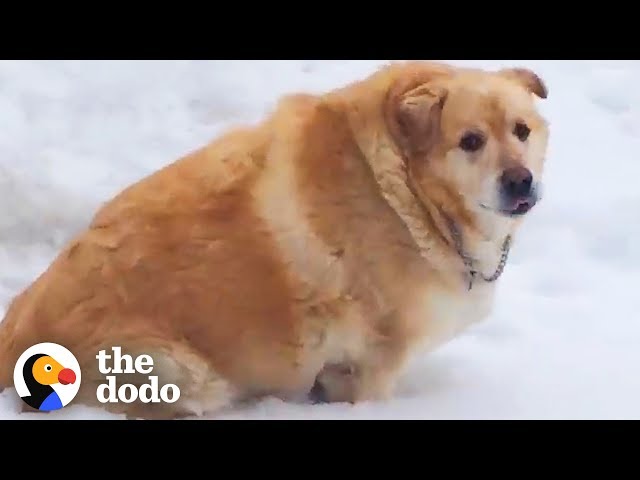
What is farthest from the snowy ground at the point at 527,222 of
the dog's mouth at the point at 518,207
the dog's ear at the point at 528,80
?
the dog's ear at the point at 528,80

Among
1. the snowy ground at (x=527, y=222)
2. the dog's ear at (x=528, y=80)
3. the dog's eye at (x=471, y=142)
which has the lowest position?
the snowy ground at (x=527, y=222)

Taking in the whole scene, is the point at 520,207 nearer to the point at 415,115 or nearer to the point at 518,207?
the point at 518,207

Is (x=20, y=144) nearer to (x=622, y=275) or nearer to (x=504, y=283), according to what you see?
(x=504, y=283)

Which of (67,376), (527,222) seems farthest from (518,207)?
(527,222)

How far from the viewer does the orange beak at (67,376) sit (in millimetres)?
2627

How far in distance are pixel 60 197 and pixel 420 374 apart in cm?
159

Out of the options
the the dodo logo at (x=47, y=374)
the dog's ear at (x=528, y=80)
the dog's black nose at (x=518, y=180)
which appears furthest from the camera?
the dog's ear at (x=528, y=80)

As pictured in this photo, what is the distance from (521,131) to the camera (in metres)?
2.58

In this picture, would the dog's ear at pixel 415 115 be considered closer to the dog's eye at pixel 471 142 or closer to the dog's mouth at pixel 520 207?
the dog's eye at pixel 471 142

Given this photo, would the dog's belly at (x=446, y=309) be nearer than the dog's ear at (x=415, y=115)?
No

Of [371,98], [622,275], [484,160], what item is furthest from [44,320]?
[622,275]

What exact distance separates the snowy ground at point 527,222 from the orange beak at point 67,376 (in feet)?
0.26

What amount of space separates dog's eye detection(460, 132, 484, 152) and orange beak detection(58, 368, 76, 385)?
1.16m

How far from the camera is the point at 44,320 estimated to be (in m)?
2.63
